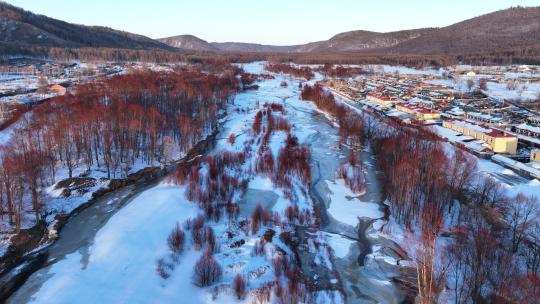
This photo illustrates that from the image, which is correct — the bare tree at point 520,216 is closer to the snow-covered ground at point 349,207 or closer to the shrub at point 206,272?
the snow-covered ground at point 349,207

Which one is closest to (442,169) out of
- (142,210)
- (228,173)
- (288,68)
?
(228,173)

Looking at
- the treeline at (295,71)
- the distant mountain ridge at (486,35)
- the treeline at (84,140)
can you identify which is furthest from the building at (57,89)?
the distant mountain ridge at (486,35)

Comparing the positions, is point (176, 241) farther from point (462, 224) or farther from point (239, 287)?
point (462, 224)

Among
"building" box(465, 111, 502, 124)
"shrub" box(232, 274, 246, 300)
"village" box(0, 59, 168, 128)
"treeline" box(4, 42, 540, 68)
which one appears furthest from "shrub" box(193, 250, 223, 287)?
"treeline" box(4, 42, 540, 68)

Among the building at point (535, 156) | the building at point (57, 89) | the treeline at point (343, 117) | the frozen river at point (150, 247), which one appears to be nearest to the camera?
the frozen river at point (150, 247)

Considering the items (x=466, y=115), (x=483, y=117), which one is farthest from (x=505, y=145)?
(x=466, y=115)

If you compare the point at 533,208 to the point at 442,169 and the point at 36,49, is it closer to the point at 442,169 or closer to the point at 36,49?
the point at 442,169
